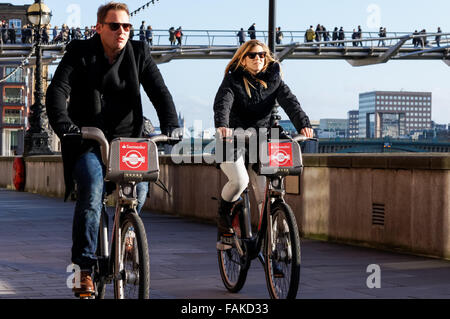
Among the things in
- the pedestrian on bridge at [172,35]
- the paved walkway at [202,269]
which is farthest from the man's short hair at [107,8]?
the pedestrian on bridge at [172,35]

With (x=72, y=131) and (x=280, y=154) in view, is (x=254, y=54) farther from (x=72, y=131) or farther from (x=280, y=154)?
(x=72, y=131)

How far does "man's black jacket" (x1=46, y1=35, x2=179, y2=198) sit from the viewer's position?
5102mm

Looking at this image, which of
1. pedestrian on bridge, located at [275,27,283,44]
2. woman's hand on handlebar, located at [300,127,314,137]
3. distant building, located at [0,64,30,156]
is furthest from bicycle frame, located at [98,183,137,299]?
distant building, located at [0,64,30,156]

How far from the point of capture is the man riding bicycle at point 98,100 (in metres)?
5.02

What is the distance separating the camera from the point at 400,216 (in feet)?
29.5

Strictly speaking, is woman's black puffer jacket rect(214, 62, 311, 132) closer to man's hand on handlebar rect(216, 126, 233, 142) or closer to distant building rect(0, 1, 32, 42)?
man's hand on handlebar rect(216, 126, 233, 142)

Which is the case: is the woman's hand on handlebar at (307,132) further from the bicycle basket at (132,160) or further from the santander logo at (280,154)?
the bicycle basket at (132,160)

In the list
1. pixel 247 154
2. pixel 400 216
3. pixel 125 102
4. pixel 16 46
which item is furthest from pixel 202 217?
pixel 16 46

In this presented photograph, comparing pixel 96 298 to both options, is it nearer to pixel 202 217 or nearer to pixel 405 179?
pixel 405 179

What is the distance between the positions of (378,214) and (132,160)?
16.4 feet

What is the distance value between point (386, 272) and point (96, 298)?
9.81 ft

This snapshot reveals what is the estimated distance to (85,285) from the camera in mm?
5039

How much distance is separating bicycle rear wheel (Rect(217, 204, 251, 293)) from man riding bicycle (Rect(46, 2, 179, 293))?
50.9 inches

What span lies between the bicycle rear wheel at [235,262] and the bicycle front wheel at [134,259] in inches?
58.1
